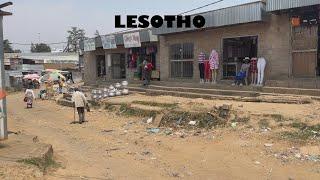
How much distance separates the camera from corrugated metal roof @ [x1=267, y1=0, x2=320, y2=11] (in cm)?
1598

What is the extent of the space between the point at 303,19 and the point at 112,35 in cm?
1517

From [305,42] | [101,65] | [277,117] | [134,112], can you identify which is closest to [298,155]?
[277,117]

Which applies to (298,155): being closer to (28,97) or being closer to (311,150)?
(311,150)

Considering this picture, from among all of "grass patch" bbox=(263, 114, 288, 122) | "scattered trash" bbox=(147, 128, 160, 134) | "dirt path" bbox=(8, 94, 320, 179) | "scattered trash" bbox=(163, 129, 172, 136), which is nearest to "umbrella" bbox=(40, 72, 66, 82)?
"dirt path" bbox=(8, 94, 320, 179)

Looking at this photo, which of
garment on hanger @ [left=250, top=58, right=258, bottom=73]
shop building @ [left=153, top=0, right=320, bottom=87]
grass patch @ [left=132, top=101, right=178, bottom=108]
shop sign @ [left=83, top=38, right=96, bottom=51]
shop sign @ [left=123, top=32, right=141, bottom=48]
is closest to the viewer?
shop building @ [left=153, top=0, right=320, bottom=87]

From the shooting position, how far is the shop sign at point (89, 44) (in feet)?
107

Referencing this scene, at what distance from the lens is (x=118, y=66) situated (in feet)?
105

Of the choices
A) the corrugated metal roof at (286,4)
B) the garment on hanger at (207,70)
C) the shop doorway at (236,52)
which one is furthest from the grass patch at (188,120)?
the garment on hanger at (207,70)

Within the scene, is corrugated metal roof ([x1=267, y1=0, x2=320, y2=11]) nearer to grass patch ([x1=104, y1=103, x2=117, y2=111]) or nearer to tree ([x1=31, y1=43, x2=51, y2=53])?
grass patch ([x1=104, y1=103, x2=117, y2=111])

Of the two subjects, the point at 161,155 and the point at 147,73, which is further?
the point at 147,73

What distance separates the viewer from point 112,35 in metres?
29.7

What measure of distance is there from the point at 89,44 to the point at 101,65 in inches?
79.2

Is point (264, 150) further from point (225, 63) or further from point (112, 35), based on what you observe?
point (112, 35)

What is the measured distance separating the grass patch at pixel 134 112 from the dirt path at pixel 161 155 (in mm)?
784
